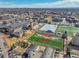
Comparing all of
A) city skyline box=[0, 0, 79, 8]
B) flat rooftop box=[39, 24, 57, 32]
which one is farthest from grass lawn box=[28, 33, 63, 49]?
city skyline box=[0, 0, 79, 8]

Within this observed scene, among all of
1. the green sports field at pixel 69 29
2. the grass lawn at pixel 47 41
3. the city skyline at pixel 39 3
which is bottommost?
the grass lawn at pixel 47 41

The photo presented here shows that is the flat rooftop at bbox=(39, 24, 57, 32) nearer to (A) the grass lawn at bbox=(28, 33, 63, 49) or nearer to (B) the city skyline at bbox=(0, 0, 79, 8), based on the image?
(A) the grass lawn at bbox=(28, 33, 63, 49)

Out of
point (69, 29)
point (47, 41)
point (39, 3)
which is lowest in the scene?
point (47, 41)

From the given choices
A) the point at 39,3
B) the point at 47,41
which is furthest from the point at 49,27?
the point at 39,3

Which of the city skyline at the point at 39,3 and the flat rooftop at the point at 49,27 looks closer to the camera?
the city skyline at the point at 39,3

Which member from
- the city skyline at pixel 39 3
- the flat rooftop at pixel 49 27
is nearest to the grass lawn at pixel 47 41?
the flat rooftop at pixel 49 27

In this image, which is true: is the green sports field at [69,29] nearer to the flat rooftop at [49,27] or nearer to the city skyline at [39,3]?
the flat rooftop at [49,27]

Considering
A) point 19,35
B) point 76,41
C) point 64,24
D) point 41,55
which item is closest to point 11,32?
point 19,35

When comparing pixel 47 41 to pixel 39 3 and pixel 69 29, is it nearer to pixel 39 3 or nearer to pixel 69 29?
pixel 69 29
